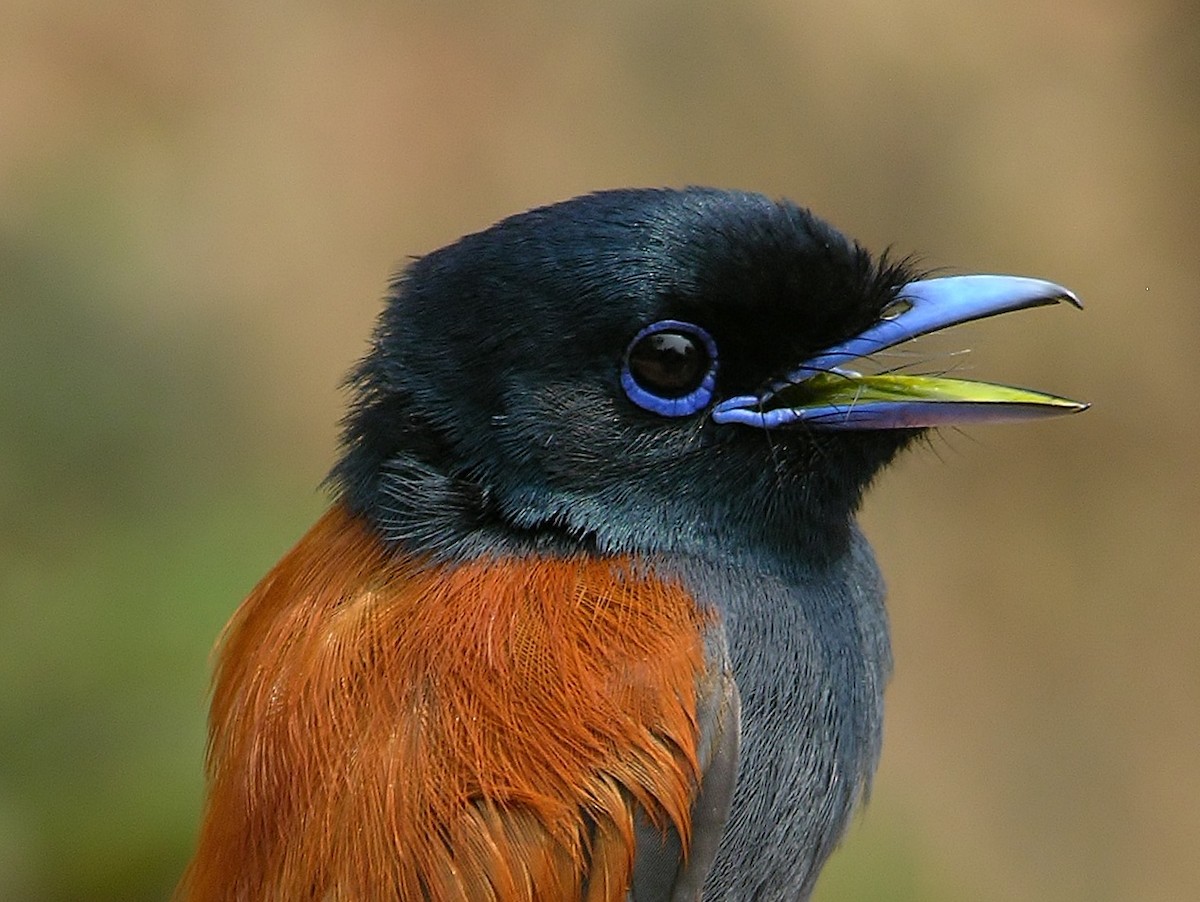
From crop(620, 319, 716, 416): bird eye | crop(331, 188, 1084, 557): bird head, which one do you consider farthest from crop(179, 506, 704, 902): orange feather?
crop(620, 319, 716, 416): bird eye

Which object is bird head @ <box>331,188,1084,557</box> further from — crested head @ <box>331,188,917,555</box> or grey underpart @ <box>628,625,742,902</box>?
grey underpart @ <box>628,625,742,902</box>

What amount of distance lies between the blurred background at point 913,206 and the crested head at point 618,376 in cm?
378

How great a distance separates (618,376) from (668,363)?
99mm

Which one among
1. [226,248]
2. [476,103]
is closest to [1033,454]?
[476,103]

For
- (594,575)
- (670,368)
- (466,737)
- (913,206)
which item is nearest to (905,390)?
(670,368)

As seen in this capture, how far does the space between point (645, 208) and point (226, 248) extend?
521cm

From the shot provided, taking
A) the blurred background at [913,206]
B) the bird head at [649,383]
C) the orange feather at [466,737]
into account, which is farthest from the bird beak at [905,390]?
the blurred background at [913,206]

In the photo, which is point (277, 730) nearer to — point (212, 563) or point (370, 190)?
point (212, 563)

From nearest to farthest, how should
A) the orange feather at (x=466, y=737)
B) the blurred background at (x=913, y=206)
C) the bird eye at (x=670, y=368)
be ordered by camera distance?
the orange feather at (x=466, y=737) < the bird eye at (x=670, y=368) < the blurred background at (x=913, y=206)

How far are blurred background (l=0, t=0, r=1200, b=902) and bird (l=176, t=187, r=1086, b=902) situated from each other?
378cm

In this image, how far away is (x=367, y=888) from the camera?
253cm

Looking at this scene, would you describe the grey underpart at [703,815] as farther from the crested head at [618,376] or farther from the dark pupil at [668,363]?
the dark pupil at [668,363]

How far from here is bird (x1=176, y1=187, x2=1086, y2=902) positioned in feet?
8.43

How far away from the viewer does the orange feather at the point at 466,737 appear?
8.29ft
